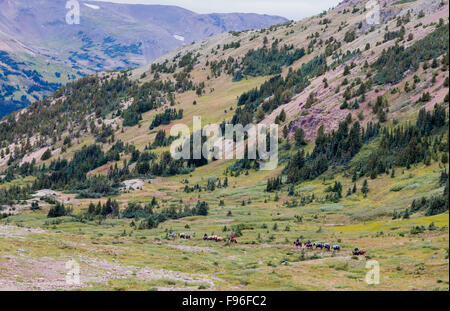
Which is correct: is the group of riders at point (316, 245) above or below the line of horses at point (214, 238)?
above

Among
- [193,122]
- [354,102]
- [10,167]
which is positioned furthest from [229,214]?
[10,167]

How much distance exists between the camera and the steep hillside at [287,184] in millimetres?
41875

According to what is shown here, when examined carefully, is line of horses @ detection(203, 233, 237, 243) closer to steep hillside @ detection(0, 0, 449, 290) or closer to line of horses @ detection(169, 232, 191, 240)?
steep hillside @ detection(0, 0, 449, 290)

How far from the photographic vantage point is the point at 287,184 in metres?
102

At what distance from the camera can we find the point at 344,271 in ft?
133

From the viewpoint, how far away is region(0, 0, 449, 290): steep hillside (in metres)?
41.9

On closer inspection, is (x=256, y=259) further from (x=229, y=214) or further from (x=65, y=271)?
(x=229, y=214)

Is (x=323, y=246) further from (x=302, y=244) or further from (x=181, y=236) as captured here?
(x=181, y=236)

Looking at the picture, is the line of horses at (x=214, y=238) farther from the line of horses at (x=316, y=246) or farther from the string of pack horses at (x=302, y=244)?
the line of horses at (x=316, y=246)

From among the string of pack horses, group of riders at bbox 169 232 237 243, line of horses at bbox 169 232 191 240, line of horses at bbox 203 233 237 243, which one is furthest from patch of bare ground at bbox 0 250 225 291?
line of horses at bbox 169 232 191 240

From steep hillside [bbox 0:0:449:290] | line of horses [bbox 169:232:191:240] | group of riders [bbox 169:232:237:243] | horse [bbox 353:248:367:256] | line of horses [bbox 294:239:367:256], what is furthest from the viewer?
line of horses [bbox 169:232:191:240]


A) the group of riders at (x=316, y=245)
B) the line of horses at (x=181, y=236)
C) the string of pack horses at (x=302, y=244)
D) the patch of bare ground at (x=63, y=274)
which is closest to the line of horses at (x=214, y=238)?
the string of pack horses at (x=302, y=244)

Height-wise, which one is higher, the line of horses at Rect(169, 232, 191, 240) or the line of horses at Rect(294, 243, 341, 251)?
the line of horses at Rect(294, 243, 341, 251)

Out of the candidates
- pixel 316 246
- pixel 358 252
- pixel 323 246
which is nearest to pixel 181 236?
pixel 316 246
